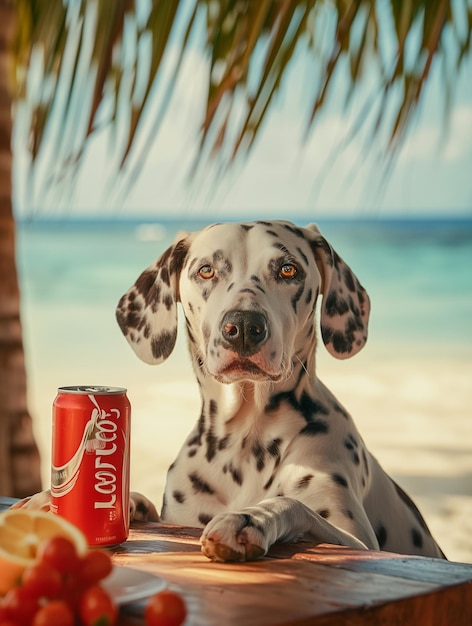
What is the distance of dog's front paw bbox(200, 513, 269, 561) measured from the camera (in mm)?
1657

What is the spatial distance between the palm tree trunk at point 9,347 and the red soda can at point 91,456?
2.09m

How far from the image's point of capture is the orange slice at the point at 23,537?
1.35 metres

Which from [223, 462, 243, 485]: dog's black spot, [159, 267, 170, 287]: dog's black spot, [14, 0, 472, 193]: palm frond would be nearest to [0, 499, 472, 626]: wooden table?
[223, 462, 243, 485]: dog's black spot

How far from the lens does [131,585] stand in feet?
4.69

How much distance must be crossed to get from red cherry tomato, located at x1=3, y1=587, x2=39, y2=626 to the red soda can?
20.7 inches

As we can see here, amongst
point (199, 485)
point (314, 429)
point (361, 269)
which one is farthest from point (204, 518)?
point (361, 269)

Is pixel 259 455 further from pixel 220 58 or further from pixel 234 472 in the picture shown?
pixel 220 58

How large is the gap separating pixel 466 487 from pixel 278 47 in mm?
9038

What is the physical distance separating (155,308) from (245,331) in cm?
41

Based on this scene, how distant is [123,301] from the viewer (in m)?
2.57

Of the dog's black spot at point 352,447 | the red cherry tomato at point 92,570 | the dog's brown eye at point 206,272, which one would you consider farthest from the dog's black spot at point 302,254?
the red cherry tomato at point 92,570

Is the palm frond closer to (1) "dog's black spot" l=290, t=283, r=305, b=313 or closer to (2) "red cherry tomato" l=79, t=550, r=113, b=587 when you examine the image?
(1) "dog's black spot" l=290, t=283, r=305, b=313

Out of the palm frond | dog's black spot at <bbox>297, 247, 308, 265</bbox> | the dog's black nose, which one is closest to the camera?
the dog's black nose

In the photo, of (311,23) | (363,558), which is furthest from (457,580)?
(311,23)
